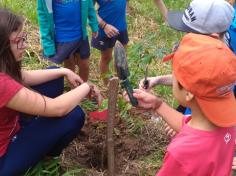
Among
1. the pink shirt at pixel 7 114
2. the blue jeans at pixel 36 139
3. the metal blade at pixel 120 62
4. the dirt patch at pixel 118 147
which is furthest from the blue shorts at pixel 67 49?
the metal blade at pixel 120 62

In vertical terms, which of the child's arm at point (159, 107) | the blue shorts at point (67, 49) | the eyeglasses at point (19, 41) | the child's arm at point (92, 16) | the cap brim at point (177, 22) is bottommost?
the blue shorts at point (67, 49)

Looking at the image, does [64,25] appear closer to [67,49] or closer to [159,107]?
[67,49]

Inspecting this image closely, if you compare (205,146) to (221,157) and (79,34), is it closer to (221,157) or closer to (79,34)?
(221,157)

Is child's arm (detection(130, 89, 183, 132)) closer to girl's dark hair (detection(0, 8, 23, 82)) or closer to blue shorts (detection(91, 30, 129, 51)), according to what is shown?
girl's dark hair (detection(0, 8, 23, 82))

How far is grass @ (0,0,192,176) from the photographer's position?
2.80 metres

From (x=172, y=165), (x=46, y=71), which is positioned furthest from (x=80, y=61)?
(x=172, y=165)

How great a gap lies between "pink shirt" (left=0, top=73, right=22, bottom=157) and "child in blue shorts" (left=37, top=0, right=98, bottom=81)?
959 mm

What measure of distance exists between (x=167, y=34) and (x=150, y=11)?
0.65 metres

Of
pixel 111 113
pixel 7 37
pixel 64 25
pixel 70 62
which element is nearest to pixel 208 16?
pixel 111 113

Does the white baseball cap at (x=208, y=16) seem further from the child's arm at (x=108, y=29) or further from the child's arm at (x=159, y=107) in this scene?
the child's arm at (x=108, y=29)

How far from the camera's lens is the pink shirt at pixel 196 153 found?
5.52ft

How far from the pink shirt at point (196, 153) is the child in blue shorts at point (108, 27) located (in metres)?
1.87

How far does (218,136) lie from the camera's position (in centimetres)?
172

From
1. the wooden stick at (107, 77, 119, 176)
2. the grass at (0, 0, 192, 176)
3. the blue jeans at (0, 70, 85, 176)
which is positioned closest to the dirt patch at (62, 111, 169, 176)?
the grass at (0, 0, 192, 176)
